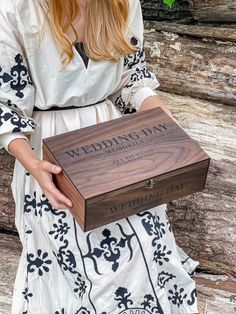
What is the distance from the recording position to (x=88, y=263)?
47.4 inches

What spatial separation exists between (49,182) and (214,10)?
4.33 ft

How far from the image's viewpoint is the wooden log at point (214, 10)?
2.20m

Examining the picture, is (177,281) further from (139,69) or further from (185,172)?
(139,69)

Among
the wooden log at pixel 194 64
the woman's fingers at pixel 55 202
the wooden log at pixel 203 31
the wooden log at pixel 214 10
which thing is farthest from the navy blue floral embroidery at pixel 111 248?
the wooden log at pixel 214 10

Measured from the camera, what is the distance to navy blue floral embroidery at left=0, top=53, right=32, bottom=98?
1188 mm

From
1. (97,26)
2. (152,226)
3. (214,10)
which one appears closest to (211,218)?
(152,226)

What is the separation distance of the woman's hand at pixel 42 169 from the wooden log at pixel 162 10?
125cm

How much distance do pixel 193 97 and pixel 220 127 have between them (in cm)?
21

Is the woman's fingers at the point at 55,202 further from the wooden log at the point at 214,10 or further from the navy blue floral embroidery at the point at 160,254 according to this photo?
the wooden log at the point at 214,10

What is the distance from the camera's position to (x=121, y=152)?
3.72 feet

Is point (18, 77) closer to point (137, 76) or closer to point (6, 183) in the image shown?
point (137, 76)

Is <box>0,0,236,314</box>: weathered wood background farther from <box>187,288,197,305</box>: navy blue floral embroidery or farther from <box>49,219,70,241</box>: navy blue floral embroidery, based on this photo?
<box>49,219,70,241</box>: navy blue floral embroidery

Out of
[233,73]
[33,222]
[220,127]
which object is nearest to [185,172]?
[33,222]

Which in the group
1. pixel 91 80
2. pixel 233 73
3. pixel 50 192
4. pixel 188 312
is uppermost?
pixel 91 80
